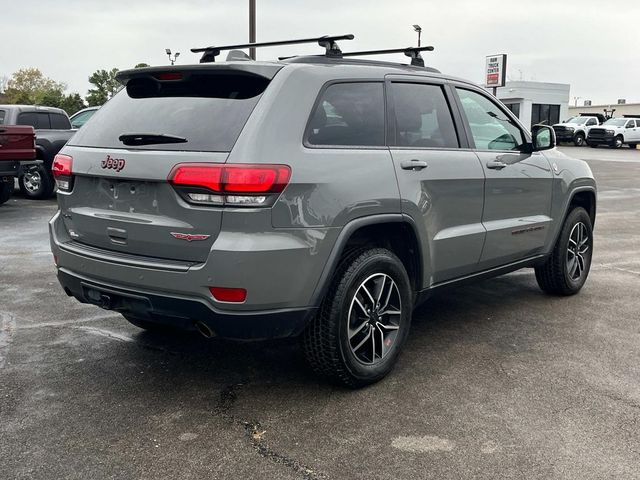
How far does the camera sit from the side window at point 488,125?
15.5 feet

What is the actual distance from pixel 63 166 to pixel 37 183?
32.9 ft

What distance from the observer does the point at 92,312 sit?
5.35 meters

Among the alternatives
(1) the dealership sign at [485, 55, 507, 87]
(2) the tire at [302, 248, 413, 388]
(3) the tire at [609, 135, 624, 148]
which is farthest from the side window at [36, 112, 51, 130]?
(1) the dealership sign at [485, 55, 507, 87]

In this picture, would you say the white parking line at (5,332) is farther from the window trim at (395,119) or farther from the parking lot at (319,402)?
the window trim at (395,119)

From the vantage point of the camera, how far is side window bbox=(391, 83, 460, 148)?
4.12m

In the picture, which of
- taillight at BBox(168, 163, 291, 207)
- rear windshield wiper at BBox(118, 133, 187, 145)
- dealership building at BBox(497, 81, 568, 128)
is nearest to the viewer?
taillight at BBox(168, 163, 291, 207)

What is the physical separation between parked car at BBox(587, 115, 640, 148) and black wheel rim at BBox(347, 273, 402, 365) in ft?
132

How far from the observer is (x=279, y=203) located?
325cm

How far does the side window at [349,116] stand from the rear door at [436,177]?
123mm

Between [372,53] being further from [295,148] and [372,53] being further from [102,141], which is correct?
[102,141]

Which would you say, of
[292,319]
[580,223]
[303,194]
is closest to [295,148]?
[303,194]

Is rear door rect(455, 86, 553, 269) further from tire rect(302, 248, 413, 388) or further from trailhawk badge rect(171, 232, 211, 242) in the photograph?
trailhawk badge rect(171, 232, 211, 242)

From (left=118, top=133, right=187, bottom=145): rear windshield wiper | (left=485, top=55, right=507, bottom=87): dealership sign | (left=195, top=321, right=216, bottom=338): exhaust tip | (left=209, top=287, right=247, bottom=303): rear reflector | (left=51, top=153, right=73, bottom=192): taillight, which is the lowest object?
(left=195, top=321, right=216, bottom=338): exhaust tip

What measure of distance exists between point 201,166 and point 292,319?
2.93ft
